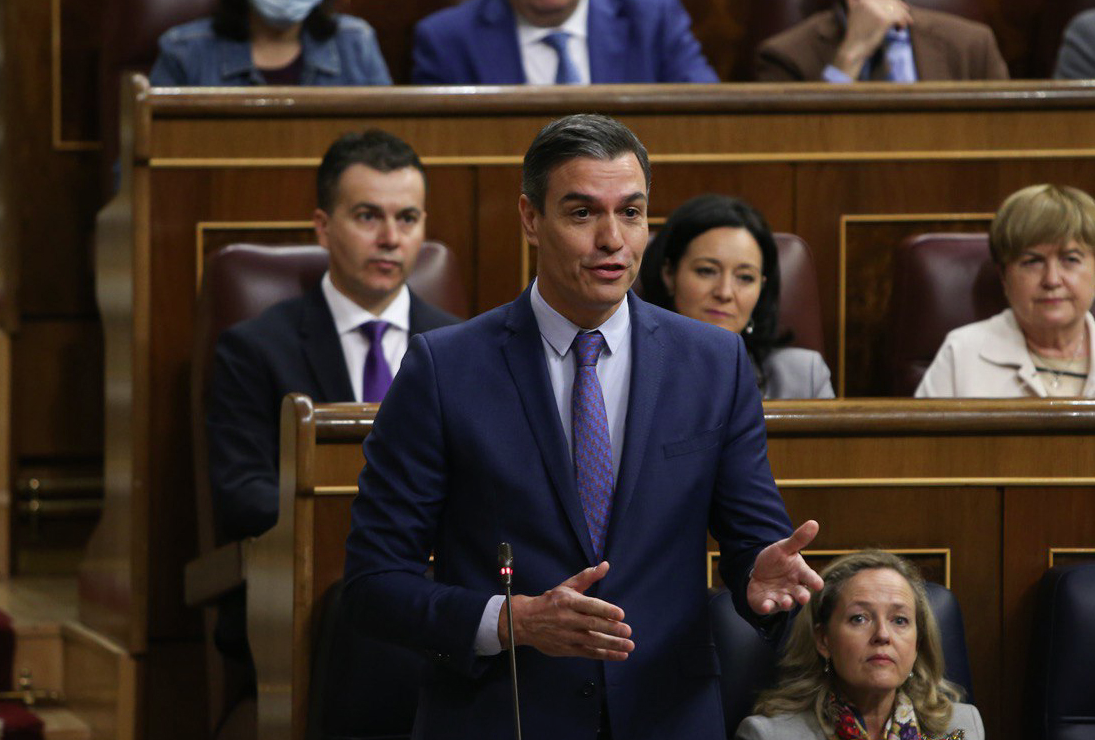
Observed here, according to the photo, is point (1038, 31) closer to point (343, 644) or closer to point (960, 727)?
point (960, 727)

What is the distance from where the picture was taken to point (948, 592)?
3.02 feet

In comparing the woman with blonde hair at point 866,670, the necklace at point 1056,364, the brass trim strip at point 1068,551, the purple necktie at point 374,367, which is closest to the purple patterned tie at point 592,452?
the woman with blonde hair at point 866,670

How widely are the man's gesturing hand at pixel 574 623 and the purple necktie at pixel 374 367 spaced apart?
550 mm

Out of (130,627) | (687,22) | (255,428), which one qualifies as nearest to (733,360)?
(255,428)

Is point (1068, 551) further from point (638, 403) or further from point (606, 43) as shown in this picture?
point (606, 43)

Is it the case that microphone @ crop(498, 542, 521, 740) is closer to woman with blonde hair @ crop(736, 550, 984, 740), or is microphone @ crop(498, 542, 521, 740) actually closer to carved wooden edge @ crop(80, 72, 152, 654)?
woman with blonde hair @ crop(736, 550, 984, 740)

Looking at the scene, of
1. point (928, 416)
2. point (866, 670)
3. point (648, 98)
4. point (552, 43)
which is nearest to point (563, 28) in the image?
point (552, 43)

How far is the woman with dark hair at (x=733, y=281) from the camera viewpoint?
3.89 ft

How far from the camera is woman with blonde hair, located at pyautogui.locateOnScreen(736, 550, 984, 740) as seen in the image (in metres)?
0.86

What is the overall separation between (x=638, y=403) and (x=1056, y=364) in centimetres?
62

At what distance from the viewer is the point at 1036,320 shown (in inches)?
47.1

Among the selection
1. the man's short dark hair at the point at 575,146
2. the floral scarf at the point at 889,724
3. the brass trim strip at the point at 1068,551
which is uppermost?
the man's short dark hair at the point at 575,146

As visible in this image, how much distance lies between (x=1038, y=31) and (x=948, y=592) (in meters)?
0.98

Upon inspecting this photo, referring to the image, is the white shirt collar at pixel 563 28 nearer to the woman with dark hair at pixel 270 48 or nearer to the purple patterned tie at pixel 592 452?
the woman with dark hair at pixel 270 48
